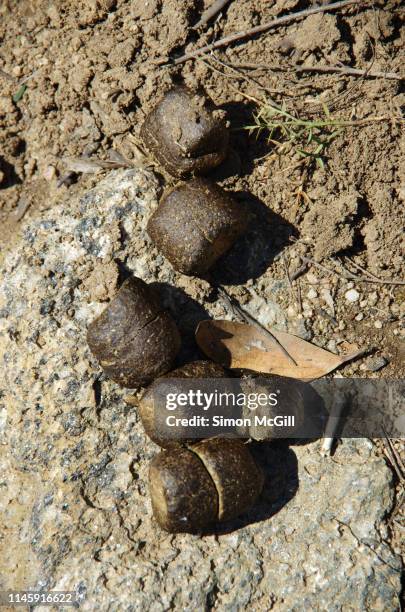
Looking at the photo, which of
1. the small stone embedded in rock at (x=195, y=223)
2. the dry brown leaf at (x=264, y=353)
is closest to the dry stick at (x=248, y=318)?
the dry brown leaf at (x=264, y=353)

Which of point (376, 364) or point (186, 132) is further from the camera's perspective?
point (376, 364)

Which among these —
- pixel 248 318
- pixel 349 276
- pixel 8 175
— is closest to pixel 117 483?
pixel 248 318

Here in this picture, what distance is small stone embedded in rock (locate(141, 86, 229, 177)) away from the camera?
441 centimetres

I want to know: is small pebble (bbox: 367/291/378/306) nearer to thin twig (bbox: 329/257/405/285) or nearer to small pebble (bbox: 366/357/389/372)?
thin twig (bbox: 329/257/405/285)

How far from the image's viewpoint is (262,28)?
4.86 metres

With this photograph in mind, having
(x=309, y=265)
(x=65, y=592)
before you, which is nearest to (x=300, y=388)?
(x=309, y=265)

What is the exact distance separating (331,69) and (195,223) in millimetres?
1740

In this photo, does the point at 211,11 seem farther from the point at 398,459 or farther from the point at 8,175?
the point at 398,459

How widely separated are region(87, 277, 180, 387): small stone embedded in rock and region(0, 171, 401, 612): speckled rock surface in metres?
0.41

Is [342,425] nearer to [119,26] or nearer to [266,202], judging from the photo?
[266,202]

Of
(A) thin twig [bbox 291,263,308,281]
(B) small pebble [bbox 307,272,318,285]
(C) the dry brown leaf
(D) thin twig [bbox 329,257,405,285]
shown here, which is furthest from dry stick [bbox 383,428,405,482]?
(A) thin twig [bbox 291,263,308,281]

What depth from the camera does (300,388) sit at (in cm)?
467

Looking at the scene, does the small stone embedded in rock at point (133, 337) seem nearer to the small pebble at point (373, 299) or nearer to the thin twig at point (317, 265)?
the thin twig at point (317, 265)

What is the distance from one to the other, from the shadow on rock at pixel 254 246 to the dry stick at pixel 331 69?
3.33 ft
